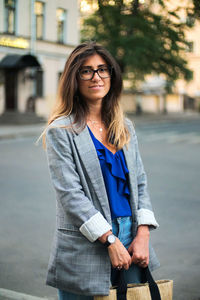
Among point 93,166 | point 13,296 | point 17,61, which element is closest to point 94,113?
point 93,166

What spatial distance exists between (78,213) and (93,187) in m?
0.15

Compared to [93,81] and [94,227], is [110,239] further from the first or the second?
[93,81]

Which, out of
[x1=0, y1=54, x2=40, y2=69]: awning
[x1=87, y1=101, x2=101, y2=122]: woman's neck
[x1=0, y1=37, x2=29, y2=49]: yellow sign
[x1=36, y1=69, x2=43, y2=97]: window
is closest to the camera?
[x1=87, y1=101, x2=101, y2=122]: woman's neck

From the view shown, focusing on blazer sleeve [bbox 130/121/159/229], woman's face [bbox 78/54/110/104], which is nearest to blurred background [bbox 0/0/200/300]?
blazer sleeve [bbox 130/121/159/229]

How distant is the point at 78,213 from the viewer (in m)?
2.28

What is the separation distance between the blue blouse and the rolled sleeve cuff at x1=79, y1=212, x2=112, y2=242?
0.14 meters

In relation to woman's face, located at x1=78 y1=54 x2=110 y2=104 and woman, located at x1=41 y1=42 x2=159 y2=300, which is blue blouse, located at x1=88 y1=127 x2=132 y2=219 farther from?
woman's face, located at x1=78 y1=54 x2=110 y2=104

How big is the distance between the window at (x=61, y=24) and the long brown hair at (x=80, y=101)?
28.1 m

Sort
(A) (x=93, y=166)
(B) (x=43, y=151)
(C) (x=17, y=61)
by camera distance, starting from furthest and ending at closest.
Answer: (C) (x=17, y=61)
(B) (x=43, y=151)
(A) (x=93, y=166)

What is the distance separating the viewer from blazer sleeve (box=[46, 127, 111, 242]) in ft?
7.42

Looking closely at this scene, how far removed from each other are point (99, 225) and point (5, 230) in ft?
13.1

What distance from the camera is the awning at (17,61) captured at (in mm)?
26578

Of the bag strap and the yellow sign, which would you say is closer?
the bag strap

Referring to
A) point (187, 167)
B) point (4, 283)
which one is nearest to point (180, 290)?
point (4, 283)
